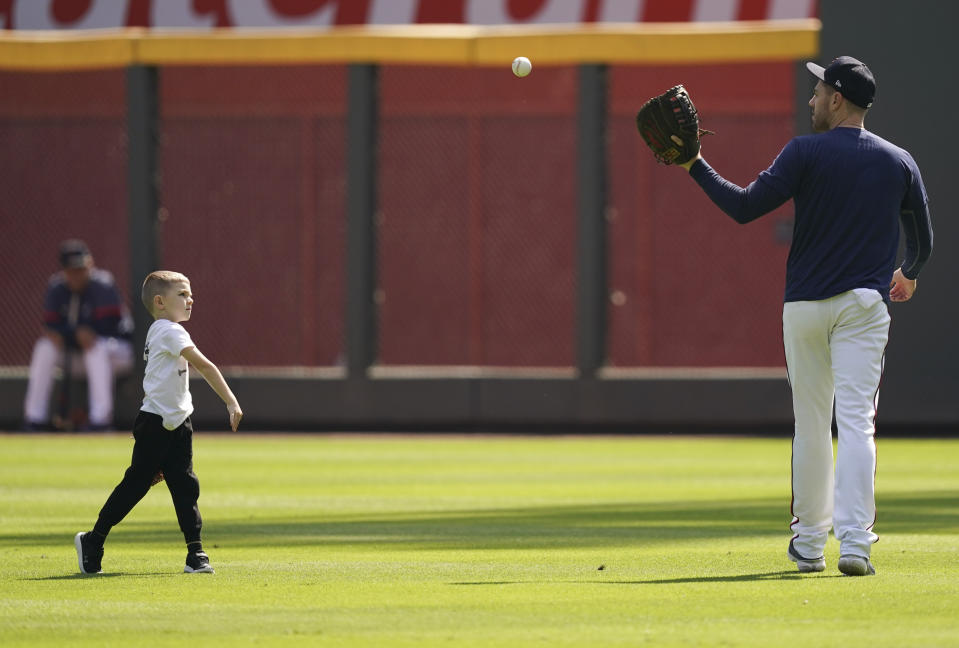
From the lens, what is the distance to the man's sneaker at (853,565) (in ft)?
24.7

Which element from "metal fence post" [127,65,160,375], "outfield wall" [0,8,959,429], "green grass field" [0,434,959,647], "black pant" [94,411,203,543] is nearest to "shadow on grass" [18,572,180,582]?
"green grass field" [0,434,959,647]

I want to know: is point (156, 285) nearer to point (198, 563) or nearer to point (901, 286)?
point (198, 563)

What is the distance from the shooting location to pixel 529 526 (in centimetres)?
998

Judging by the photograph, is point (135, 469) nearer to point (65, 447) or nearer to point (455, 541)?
point (455, 541)

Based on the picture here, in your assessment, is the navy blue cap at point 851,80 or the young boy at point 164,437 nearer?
the navy blue cap at point 851,80

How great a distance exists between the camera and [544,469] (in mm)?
14508

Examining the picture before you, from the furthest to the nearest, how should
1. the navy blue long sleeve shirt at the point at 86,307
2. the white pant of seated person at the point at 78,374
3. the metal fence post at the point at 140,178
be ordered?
the metal fence post at the point at 140,178 < the navy blue long sleeve shirt at the point at 86,307 < the white pant of seated person at the point at 78,374

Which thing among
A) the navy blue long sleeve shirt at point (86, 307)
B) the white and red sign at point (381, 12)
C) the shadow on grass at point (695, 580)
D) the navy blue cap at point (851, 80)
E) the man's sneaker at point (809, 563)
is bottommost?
the shadow on grass at point (695, 580)

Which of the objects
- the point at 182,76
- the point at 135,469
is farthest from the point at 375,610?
the point at 182,76

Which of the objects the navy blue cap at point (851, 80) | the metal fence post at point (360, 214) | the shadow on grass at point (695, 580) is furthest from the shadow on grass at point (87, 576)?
the metal fence post at point (360, 214)

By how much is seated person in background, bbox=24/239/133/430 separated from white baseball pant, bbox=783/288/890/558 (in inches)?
500

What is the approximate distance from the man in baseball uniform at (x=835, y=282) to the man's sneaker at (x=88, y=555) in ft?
10.2

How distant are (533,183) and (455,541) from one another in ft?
47.5

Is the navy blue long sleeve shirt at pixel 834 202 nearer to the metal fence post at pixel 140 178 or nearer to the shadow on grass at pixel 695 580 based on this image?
the shadow on grass at pixel 695 580
